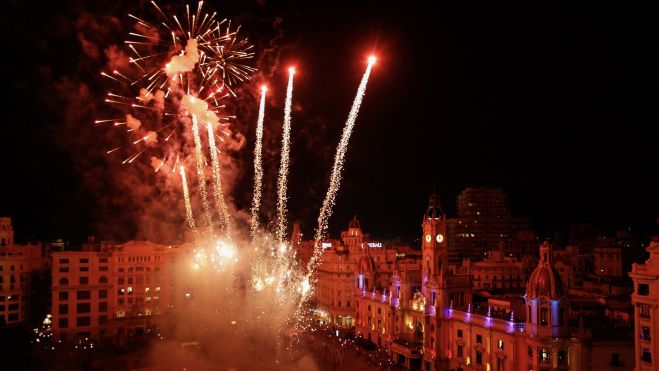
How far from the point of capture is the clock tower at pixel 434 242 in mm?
42875

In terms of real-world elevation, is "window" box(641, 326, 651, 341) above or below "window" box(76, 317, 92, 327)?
above

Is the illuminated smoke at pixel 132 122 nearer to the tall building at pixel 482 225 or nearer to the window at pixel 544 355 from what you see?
the window at pixel 544 355

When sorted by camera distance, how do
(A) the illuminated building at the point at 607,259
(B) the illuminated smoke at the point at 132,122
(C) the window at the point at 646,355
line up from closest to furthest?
1. (C) the window at the point at 646,355
2. (B) the illuminated smoke at the point at 132,122
3. (A) the illuminated building at the point at 607,259

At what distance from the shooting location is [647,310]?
26.7 metres

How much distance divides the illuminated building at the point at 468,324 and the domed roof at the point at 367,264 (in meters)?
0.13

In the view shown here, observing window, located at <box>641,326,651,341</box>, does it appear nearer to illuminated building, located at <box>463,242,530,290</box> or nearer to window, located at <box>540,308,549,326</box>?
window, located at <box>540,308,549,326</box>

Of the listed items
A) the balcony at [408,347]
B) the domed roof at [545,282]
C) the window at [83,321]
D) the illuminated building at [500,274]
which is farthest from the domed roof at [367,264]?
the window at [83,321]

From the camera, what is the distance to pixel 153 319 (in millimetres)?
54688

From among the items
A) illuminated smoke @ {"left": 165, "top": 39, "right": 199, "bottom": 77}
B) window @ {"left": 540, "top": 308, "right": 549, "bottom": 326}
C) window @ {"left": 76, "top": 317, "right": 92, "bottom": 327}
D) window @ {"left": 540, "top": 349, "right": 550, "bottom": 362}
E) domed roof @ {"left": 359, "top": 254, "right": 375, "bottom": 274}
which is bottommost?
window @ {"left": 76, "top": 317, "right": 92, "bottom": 327}

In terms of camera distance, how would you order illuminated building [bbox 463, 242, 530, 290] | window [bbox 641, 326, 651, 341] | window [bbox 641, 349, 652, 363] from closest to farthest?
window [bbox 641, 349, 652, 363] → window [bbox 641, 326, 651, 341] → illuminated building [bbox 463, 242, 530, 290]

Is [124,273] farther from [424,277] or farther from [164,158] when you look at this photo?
[424,277]

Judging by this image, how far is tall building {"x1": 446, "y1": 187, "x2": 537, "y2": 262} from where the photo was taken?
96375mm

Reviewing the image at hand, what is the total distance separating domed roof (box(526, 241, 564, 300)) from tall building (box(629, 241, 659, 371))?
504 cm

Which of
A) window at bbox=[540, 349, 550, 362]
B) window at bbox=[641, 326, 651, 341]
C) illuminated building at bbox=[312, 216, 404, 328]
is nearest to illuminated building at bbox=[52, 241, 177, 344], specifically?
illuminated building at bbox=[312, 216, 404, 328]
